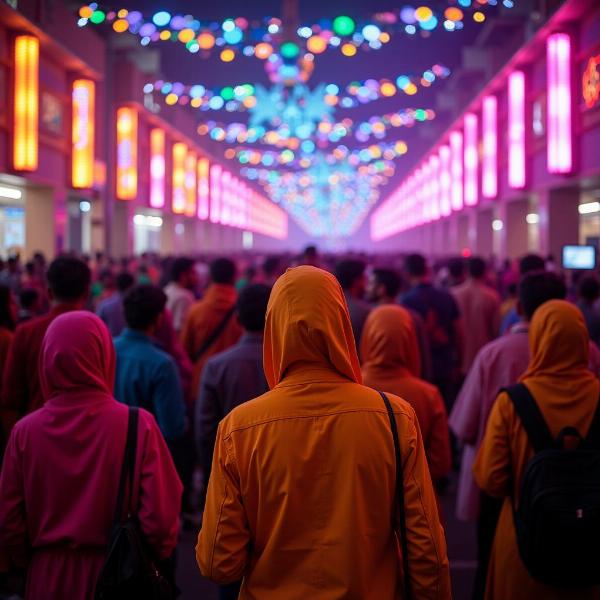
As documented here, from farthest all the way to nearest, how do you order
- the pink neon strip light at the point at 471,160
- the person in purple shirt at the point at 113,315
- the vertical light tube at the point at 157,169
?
the vertical light tube at the point at 157,169, the pink neon strip light at the point at 471,160, the person in purple shirt at the point at 113,315

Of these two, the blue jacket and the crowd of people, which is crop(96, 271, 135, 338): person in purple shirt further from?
the blue jacket

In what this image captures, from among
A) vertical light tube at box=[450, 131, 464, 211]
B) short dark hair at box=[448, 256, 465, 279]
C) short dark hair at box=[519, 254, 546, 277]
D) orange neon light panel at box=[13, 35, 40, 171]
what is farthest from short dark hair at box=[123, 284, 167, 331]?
vertical light tube at box=[450, 131, 464, 211]

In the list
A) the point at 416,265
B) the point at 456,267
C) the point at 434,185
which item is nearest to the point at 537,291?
the point at 416,265

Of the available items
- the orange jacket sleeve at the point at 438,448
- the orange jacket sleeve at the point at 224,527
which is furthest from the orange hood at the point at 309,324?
the orange jacket sleeve at the point at 438,448

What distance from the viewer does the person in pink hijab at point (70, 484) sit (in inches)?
122

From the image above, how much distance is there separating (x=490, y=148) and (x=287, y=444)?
23046 millimetres

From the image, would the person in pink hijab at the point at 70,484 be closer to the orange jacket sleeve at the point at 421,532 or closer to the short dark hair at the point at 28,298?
the orange jacket sleeve at the point at 421,532

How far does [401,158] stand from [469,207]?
19859mm

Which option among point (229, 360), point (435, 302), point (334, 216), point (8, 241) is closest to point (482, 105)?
point (8, 241)

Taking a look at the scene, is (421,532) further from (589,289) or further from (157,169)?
(157,169)

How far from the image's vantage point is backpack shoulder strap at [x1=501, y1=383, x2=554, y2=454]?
350cm

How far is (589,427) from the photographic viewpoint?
3.52 m

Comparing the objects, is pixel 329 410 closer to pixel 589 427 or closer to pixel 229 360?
pixel 589 427

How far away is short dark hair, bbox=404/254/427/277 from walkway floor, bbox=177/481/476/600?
2.10 metres
